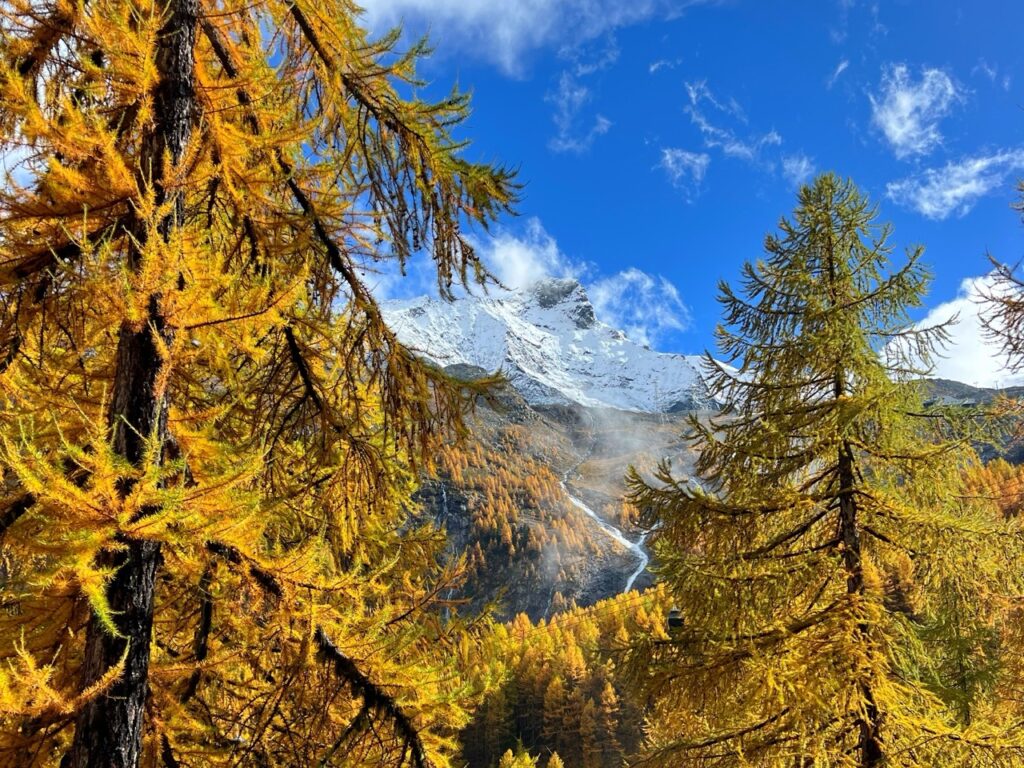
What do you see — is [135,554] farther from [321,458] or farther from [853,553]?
[853,553]

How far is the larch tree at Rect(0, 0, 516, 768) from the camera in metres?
2.04

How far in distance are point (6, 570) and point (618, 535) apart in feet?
533

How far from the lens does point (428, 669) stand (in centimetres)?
296

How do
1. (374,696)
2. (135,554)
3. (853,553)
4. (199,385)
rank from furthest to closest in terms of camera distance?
1. (853,553)
2. (199,385)
3. (374,696)
4. (135,554)

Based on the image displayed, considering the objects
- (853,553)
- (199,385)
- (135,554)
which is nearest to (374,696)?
(135,554)

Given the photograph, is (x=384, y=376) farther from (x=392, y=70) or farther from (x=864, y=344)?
(x=864, y=344)

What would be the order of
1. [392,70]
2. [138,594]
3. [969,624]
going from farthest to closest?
[969,624] → [392,70] → [138,594]

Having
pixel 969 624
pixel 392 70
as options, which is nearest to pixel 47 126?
pixel 392 70

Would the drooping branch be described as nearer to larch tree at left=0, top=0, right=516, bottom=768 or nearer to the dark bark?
larch tree at left=0, top=0, right=516, bottom=768

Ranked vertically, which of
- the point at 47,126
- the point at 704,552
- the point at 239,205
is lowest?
the point at 704,552

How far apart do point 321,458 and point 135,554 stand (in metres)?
1.57

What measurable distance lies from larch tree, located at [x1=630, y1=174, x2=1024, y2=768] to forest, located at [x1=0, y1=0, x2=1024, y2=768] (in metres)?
0.03

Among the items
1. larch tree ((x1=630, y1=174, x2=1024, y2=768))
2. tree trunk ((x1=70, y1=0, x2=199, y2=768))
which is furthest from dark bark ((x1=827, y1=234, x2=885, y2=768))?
tree trunk ((x1=70, y1=0, x2=199, y2=768))

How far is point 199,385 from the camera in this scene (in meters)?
3.26
